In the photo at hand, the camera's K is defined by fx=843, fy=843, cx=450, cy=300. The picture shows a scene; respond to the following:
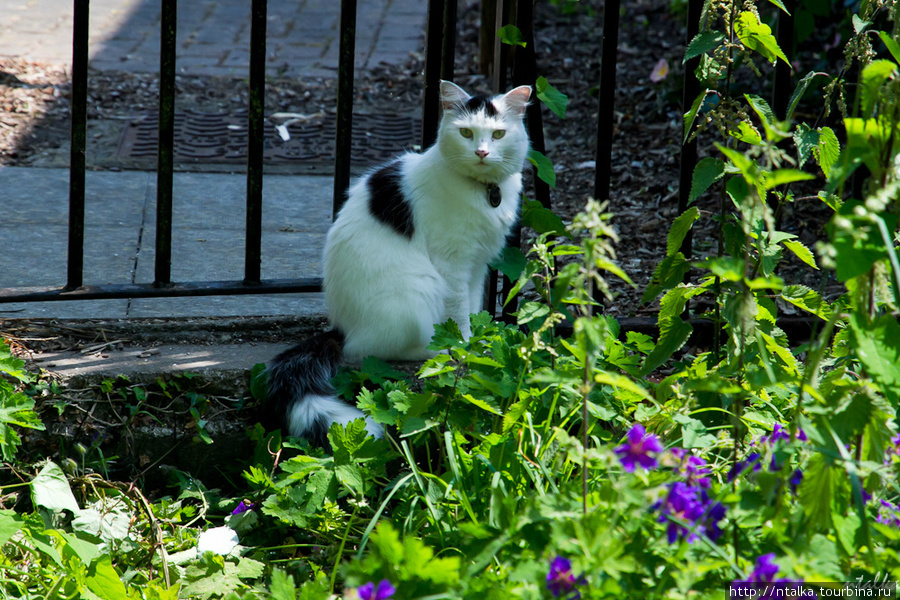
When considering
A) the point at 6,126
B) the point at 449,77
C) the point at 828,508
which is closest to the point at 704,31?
the point at 449,77

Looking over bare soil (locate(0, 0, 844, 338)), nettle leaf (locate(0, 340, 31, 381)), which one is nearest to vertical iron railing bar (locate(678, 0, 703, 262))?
bare soil (locate(0, 0, 844, 338))

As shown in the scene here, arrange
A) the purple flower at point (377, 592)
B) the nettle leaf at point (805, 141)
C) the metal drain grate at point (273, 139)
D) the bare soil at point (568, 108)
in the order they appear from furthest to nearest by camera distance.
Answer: the metal drain grate at point (273, 139) → the bare soil at point (568, 108) → the nettle leaf at point (805, 141) → the purple flower at point (377, 592)

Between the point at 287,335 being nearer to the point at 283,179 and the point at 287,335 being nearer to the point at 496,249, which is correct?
the point at 496,249

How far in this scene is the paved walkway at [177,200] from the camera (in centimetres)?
331

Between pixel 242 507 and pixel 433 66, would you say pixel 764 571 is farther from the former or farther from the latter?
pixel 433 66

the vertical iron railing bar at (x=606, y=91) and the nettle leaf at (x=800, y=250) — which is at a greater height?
the vertical iron railing bar at (x=606, y=91)

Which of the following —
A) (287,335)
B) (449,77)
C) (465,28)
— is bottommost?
(287,335)

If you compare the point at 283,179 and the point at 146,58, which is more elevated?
the point at 146,58

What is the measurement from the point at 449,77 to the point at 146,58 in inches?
173

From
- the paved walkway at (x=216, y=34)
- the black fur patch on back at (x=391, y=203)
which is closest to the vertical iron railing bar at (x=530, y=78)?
the black fur patch on back at (x=391, y=203)

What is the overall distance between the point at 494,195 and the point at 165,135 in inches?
41.7

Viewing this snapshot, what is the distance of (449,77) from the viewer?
2.77 meters

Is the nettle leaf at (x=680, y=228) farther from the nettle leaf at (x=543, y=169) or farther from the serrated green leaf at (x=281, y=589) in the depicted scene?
the serrated green leaf at (x=281, y=589)

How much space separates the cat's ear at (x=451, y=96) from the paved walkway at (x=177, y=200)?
3.15ft
